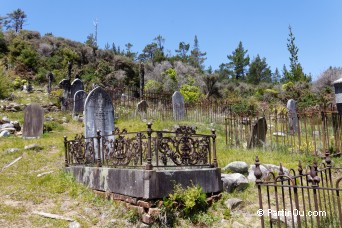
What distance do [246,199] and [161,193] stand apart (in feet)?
6.37

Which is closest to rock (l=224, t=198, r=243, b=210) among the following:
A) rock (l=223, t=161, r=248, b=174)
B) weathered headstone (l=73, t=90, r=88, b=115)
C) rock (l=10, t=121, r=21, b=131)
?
rock (l=223, t=161, r=248, b=174)

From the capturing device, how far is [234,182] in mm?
6984

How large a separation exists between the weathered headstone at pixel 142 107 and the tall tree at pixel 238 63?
3929 centimetres

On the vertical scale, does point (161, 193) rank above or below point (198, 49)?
below

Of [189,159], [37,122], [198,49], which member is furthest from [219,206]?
[198,49]

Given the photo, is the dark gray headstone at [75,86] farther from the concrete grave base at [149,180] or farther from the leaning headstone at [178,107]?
the concrete grave base at [149,180]

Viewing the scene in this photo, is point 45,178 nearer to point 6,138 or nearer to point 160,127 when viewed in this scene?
point 6,138

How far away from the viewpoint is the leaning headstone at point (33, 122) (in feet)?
46.0

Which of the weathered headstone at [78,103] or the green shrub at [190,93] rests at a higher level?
the green shrub at [190,93]

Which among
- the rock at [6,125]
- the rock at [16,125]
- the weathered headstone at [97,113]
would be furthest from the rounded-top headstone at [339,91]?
the rock at [6,125]

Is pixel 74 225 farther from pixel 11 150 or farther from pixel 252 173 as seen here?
pixel 11 150

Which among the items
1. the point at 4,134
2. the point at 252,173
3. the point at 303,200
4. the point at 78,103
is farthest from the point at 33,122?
the point at 303,200

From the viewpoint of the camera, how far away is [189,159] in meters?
6.54

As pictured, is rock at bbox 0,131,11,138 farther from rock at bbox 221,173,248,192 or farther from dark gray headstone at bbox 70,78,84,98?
rock at bbox 221,173,248,192
